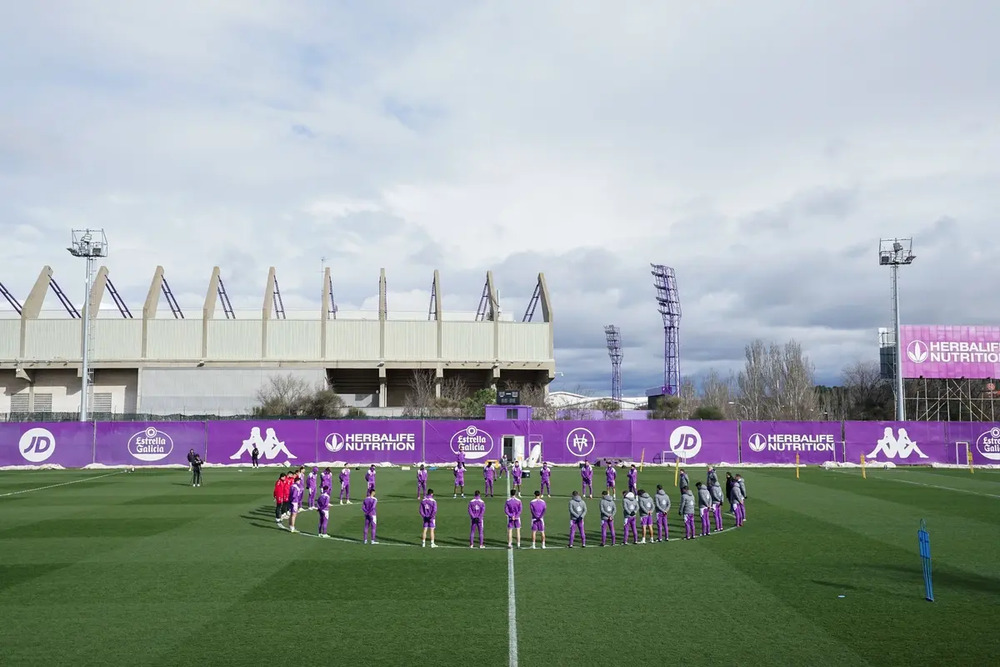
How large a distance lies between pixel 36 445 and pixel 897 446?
182 ft

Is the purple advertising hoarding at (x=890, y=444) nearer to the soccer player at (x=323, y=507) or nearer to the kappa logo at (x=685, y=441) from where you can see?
the kappa logo at (x=685, y=441)

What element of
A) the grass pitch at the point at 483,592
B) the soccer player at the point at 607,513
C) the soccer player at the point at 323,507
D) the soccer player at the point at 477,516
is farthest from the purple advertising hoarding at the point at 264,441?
the soccer player at the point at 607,513

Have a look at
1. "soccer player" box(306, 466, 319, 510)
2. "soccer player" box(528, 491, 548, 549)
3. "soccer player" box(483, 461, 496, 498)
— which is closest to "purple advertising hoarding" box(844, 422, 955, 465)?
"soccer player" box(483, 461, 496, 498)

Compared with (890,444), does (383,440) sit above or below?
above

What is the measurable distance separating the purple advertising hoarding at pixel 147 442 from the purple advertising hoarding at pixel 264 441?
946mm

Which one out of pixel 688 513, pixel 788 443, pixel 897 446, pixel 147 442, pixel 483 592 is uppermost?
pixel 147 442

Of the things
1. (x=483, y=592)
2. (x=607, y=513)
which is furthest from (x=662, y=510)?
(x=483, y=592)

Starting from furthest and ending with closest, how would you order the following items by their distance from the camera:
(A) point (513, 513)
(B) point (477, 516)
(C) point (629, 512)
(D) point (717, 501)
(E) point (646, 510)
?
1. (D) point (717, 501)
2. (E) point (646, 510)
3. (C) point (629, 512)
4. (B) point (477, 516)
5. (A) point (513, 513)

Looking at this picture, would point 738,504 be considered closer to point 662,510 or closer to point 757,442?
point 662,510

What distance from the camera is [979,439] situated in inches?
1933

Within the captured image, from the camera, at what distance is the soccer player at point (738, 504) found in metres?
24.1

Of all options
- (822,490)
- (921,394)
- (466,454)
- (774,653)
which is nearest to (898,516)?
(822,490)

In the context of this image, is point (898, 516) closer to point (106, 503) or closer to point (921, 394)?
point (106, 503)

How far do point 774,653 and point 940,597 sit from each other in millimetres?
5672
